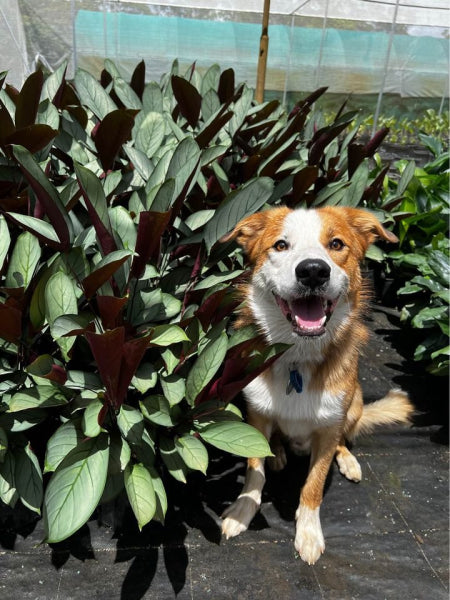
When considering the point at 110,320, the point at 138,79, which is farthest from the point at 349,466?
the point at 138,79

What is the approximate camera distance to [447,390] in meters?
3.26

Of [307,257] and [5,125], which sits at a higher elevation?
[5,125]

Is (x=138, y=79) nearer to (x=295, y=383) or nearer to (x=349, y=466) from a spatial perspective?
(x=295, y=383)

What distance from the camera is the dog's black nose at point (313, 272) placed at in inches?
71.5

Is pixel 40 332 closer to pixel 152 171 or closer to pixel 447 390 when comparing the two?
pixel 152 171

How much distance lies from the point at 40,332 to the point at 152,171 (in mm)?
828

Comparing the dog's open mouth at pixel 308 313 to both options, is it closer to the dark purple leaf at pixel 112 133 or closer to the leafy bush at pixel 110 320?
the leafy bush at pixel 110 320

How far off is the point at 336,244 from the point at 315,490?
1145 millimetres

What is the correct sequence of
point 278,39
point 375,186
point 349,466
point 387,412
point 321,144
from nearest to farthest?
point 349,466, point 321,144, point 387,412, point 375,186, point 278,39

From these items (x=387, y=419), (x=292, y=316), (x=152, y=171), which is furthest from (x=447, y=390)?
(x=152, y=171)

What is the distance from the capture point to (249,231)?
7.34 ft

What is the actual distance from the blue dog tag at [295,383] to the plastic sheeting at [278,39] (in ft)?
41.7

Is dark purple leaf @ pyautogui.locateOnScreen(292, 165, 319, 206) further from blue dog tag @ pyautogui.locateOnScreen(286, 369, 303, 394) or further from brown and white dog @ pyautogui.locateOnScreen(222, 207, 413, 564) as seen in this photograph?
blue dog tag @ pyautogui.locateOnScreen(286, 369, 303, 394)

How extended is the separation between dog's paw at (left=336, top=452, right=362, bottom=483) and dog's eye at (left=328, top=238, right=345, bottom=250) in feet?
4.03
